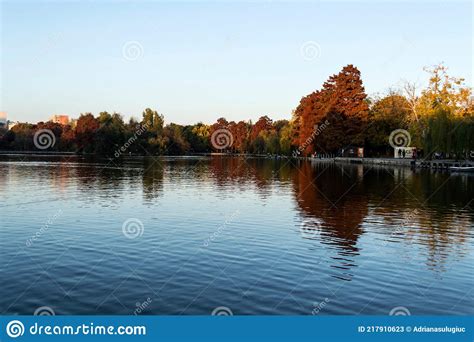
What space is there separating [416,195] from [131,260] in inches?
1135

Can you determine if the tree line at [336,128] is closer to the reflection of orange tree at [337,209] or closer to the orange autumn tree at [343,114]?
the orange autumn tree at [343,114]

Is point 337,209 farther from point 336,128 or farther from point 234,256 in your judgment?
point 336,128

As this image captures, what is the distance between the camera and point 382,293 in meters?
13.5

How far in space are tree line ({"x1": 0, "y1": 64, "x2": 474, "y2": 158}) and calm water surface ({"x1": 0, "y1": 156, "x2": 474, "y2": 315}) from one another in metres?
47.9

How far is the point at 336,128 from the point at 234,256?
3790 inches

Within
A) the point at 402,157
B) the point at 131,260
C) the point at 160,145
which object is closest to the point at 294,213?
the point at 131,260

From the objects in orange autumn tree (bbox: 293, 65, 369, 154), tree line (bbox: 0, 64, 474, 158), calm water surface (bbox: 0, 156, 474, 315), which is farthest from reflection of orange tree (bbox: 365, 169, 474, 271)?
orange autumn tree (bbox: 293, 65, 369, 154)

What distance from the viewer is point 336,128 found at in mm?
110250

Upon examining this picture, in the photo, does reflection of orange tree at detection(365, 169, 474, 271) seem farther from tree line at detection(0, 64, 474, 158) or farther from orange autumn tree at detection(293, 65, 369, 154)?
orange autumn tree at detection(293, 65, 369, 154)

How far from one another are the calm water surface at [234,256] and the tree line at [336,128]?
47.9m

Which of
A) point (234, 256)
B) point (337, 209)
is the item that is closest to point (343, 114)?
point (337, 209)

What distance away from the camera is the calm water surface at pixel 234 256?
41.5ft

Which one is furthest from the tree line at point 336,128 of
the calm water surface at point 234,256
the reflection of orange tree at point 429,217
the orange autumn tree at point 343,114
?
the calm water surface at point 234,256

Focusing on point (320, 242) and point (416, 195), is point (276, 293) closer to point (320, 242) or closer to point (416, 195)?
point (320, 242)
